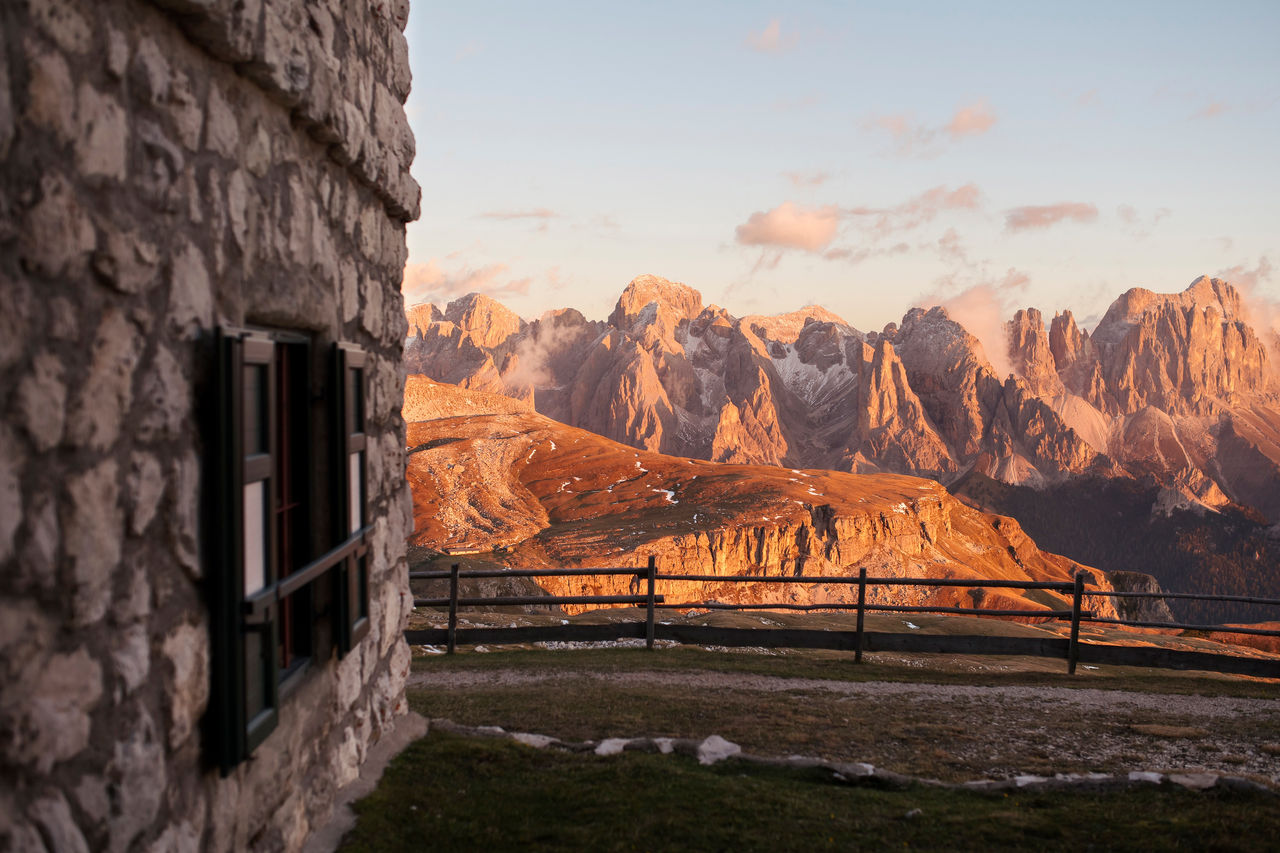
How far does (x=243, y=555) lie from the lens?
280cm

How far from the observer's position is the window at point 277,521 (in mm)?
2734

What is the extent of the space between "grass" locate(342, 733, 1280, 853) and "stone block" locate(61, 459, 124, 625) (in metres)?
2.17

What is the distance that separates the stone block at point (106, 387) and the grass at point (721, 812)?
2.44 meters

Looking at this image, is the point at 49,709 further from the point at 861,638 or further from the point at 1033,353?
the point at 1033,353

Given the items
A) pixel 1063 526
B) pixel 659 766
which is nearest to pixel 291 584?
pixel 659 766

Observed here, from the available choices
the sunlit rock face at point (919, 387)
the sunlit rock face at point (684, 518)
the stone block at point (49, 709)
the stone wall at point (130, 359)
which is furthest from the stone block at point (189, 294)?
the sunlit rock face at point (919, 387)

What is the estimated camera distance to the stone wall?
6.26ft

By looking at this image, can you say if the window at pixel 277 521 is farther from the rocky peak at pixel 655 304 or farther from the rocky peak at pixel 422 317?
the rocky peak at pixel 422 317

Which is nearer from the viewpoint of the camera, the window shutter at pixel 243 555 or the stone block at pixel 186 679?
the stone block at pixel 186 679

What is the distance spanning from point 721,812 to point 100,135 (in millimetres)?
4097

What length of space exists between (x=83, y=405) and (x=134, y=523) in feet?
1.24

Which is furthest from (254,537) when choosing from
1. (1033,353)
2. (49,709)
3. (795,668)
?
(1033,353)

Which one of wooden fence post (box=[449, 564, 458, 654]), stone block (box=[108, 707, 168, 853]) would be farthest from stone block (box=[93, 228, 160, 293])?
wooden fence post (box=[449, 564, 458, 654])

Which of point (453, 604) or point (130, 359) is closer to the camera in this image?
point (130, 359)
